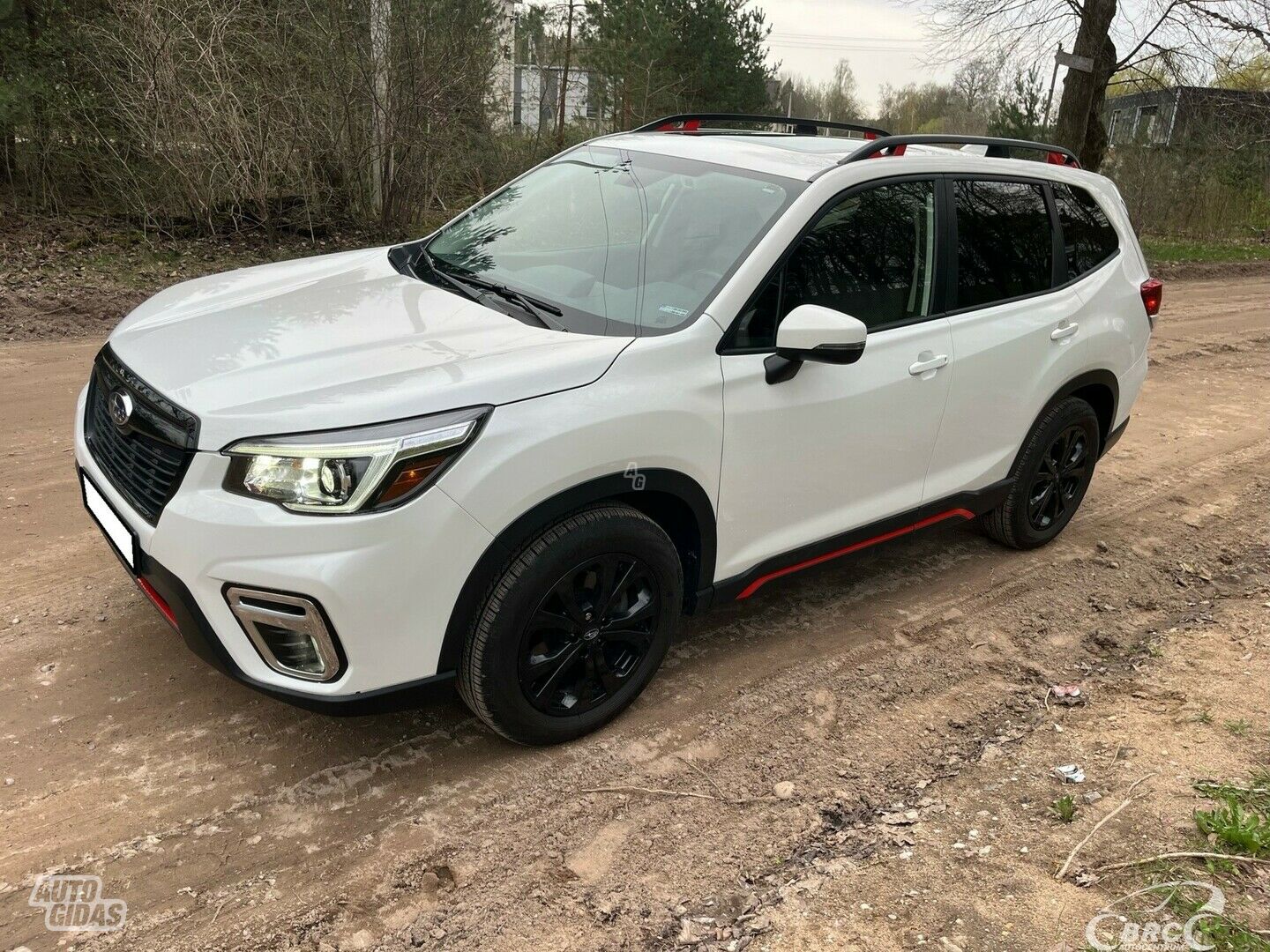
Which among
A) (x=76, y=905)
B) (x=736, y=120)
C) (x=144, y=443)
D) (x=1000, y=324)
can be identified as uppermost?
(x=736, y=120)

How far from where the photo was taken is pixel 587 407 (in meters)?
2.75

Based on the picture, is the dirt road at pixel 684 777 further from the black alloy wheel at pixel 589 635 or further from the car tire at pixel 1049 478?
the car tire at pixel 1049 478

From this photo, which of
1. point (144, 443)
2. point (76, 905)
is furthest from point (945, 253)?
point (76, 905)

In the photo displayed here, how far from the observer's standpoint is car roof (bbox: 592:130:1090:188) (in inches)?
138

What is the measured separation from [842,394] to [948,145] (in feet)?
4.30

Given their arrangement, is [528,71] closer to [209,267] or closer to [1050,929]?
[209,267]

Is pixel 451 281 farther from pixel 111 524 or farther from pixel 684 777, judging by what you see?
pixel 684 777

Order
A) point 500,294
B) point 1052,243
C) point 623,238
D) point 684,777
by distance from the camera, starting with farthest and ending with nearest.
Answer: point 1052,243, point 623,238, point 500,294, point 684,777

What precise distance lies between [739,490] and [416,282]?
4.65 ft

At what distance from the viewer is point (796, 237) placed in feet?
10.6

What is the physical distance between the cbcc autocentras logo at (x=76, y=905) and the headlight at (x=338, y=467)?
1.08 metres

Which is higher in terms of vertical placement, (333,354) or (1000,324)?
(1000,324)

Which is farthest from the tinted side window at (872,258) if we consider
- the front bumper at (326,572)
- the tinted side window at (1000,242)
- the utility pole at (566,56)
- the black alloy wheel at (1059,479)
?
the utility pole at (566,56)

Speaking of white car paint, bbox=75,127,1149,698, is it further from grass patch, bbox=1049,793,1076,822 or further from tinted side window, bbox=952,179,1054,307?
grass patch, bbox=1049,793,1076,822
